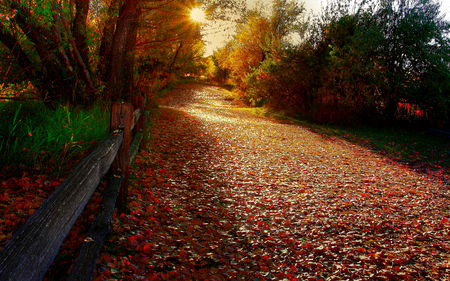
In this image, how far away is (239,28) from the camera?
86.8 ft

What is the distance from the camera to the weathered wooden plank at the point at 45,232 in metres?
1.16

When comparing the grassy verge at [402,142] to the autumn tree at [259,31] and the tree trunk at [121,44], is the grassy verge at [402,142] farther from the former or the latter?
the autumn tree at [259,31]

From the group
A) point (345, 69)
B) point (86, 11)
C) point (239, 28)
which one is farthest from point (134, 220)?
point (239, 28)

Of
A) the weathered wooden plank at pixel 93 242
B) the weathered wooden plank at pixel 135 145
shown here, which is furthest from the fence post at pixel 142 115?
the weathered wooden plank at pixel 93 242

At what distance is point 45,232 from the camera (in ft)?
4.57

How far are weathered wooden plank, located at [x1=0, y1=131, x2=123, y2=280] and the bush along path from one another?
1.19 metres

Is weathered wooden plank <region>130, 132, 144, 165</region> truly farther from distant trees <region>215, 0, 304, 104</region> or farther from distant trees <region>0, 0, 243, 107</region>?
distant trees <region>215, 0, 304, 104</region>

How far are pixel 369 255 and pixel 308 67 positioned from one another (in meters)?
13.8

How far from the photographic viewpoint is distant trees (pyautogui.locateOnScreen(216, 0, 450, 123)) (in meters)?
13.5

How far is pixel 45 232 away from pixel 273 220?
3.75 metres

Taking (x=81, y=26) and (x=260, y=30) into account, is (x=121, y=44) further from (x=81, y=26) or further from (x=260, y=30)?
(x=260, y=30)

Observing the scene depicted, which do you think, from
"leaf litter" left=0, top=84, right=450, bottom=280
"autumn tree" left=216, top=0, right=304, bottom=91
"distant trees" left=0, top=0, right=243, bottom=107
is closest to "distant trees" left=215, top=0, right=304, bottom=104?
"autumn tree" left=216, top=0, right=304, bottom=91

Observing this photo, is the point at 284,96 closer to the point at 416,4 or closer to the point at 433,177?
the point at 416,4

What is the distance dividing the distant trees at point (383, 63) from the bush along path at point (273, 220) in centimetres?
668
